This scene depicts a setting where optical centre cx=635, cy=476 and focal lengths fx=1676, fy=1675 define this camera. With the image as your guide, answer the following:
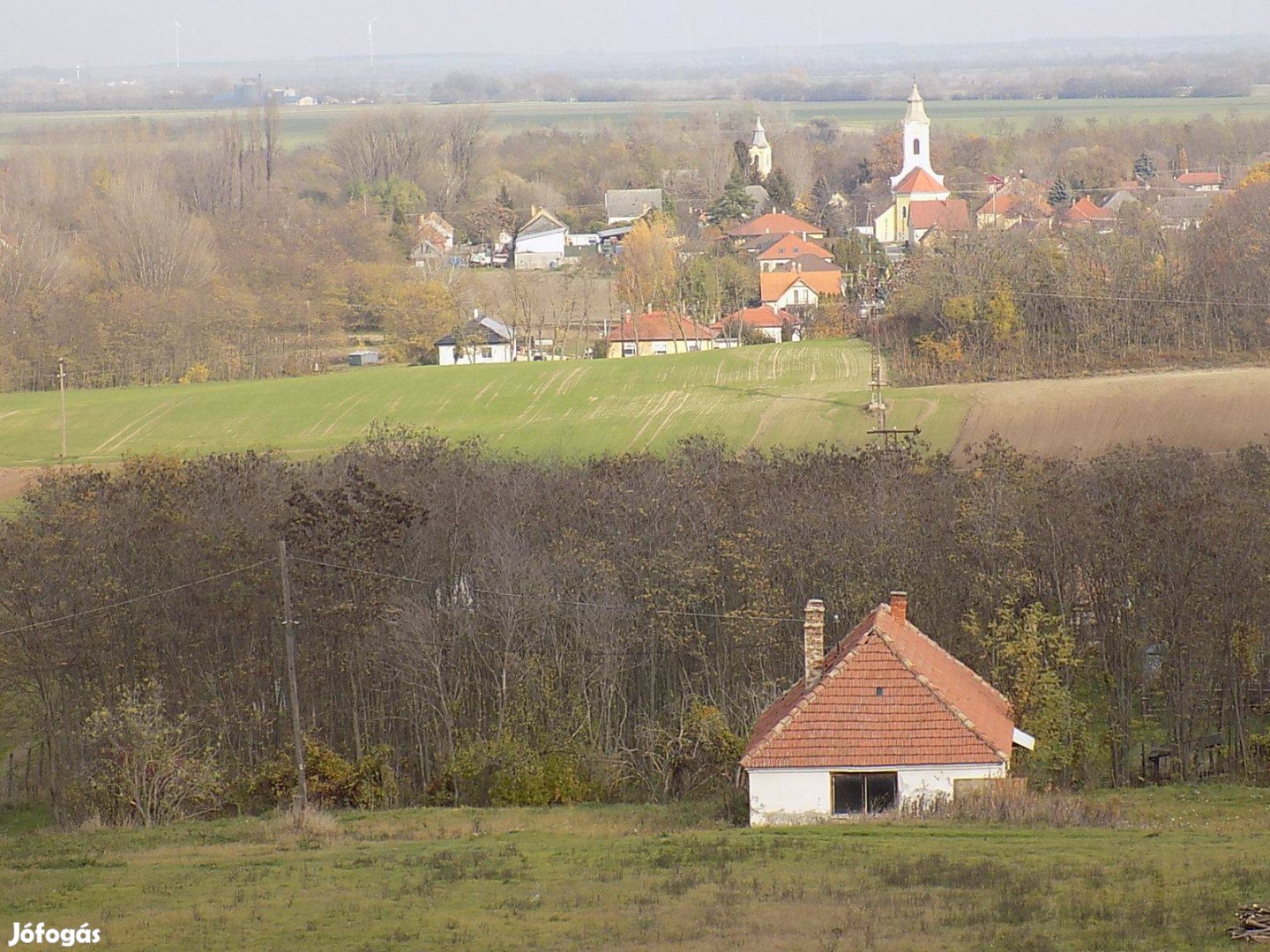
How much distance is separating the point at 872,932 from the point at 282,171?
146272mm

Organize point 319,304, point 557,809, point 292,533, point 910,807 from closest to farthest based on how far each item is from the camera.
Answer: point 910,807 < point 557,809 < point 292,533 < point 319,304

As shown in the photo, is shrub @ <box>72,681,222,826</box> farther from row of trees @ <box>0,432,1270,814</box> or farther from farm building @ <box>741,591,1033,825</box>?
farm building @ <box>741,591,1033,825</box>

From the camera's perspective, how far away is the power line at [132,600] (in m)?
30.4

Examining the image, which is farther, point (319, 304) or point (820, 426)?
point (319, 304)

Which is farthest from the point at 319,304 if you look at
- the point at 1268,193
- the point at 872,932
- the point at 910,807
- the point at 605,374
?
the point at 872,932

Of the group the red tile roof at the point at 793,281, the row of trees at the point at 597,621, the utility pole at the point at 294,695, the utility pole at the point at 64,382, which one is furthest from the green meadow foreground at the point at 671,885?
the red tile roof at the point at 793,281

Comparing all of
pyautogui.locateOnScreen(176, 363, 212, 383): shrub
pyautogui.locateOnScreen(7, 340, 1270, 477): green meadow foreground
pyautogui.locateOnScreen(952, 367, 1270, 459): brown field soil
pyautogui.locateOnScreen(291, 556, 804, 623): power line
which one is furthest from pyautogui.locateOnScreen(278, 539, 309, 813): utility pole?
pyautogui.locateOnScreen(176, 363, 212, 383): shrub

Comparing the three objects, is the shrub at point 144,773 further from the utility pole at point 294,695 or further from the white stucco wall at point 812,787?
the white stucco wall at point 812,787

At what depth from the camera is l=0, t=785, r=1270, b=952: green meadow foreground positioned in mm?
15484

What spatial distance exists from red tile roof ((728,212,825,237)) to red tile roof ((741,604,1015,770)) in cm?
9564

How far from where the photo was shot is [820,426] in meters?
57.5

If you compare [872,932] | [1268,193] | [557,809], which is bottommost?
[557,809]

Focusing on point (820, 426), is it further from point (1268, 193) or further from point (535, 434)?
point (1268, 193)

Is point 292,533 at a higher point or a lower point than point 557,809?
higher
